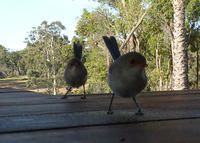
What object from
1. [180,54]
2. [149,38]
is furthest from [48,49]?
[180,54]

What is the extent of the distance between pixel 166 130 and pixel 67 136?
264mm

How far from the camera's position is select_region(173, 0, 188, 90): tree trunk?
11.0 ft

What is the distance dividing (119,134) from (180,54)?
3.10m

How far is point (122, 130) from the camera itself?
2.07ft

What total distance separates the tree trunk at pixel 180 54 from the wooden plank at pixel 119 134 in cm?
280

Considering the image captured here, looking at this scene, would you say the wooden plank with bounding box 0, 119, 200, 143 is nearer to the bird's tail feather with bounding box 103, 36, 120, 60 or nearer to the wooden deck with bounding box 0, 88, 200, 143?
the wooden deck with bounding box 0, 88, 200, 143

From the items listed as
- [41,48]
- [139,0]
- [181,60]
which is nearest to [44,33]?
[41,48]

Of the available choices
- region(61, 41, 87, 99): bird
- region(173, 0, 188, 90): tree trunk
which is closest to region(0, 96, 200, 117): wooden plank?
region(61, 41, 87, 99): bird

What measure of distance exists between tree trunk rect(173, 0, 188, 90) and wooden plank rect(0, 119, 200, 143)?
2.80 m

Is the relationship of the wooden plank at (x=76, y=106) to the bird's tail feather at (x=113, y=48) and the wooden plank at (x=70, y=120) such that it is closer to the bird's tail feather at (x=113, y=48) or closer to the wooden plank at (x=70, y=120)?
the wooden plank at (x=70, y=120)

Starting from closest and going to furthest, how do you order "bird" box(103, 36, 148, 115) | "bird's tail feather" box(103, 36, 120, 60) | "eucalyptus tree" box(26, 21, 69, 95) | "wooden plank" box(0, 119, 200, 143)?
"wooden plank" box(0, 119, 200, 143) < "bird" box(103, 36, 148, 115) < "bird's tail feather" box(103, 36, 120, 60) < "eucalyptus tree" box(26, 21, 69, 95)

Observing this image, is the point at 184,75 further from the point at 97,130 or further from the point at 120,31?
the point at 120,31

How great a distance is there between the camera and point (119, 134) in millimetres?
588

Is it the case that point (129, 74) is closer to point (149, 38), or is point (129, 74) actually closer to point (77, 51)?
point (77, 51)
